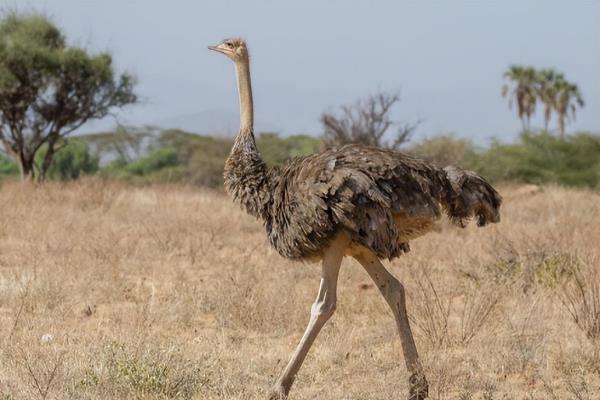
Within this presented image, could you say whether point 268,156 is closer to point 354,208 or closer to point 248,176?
point 248,176

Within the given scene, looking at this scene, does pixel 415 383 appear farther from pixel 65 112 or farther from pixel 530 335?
pixel 65 112

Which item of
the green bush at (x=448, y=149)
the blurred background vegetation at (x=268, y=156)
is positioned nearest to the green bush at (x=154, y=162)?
the blurred background vegetation at (x=268, y=156)

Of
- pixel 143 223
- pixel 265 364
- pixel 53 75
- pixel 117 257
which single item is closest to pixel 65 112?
pixel 53 75

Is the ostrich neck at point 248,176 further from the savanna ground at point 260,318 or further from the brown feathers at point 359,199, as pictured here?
the savanna ground at point 260,318

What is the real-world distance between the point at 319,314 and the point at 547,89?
136 feet

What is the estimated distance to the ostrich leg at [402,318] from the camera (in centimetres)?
445

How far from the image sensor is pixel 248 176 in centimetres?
474

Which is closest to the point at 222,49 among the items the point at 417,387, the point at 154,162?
the point at 417,387

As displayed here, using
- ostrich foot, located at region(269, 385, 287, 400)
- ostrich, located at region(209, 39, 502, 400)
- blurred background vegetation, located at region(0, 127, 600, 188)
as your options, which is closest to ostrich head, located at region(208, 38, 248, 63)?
ostrich, located at region(209, 39, 502, 400)

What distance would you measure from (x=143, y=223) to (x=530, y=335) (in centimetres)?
559

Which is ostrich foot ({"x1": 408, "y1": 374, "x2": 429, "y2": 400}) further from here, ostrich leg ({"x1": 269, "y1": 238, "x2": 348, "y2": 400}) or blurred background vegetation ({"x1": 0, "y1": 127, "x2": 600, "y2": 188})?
blurred background vegetation ({"x1": 0, "y1": 127, "x2": 600, "y2": 188})

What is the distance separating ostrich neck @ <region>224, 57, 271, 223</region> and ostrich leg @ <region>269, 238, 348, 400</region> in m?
0.40

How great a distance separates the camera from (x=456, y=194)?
4492mm

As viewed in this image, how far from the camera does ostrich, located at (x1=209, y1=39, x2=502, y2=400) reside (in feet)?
13.9
